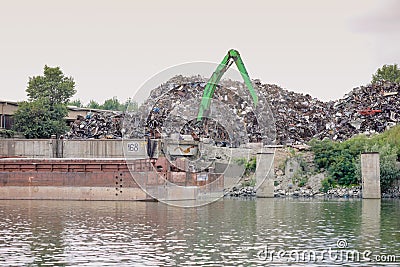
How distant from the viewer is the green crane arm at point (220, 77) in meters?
51.9

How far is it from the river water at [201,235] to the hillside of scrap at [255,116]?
1634cm

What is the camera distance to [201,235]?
24.7m

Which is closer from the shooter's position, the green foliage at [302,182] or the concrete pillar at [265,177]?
the concrete pillar at [265,177]

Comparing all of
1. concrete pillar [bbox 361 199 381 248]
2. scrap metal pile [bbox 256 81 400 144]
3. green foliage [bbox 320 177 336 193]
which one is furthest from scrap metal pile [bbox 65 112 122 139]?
concrete pillar [bbox 361 199 381 248]

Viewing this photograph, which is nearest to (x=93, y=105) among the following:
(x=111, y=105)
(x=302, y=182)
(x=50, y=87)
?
(x=111, y=105)

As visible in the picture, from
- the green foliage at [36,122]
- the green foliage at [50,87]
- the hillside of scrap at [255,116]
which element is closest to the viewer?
the hillside of scrap at [255,116]

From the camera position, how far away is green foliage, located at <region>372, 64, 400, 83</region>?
96731 mm

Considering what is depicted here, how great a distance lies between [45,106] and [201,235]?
161 ft

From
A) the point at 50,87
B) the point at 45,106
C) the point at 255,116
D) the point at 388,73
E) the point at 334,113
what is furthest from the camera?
the point at 388,73

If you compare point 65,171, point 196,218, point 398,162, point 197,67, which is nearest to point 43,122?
point 65,171

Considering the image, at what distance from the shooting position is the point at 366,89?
62.4 meters

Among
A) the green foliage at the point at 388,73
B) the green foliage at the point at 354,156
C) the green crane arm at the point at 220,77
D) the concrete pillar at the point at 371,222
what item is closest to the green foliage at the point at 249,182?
the green foliage at the point at 354,156

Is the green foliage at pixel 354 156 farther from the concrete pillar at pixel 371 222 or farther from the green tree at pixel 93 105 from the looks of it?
the green tree at pixel 93 105

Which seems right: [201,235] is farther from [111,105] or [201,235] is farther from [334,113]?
[111,105]
